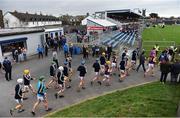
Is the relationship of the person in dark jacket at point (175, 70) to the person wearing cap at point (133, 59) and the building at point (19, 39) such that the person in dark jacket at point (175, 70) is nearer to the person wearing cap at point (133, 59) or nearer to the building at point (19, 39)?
the person wearing cap at point (133, 59)

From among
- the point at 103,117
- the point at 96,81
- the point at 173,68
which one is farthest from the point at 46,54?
the point at 103,117

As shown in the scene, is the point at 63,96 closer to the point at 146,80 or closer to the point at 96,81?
the point at 96,81

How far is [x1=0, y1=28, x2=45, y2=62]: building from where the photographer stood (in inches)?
903

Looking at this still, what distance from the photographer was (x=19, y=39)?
25047 millimetres

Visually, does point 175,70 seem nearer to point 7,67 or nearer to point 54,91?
point 54,91

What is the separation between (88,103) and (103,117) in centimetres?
213

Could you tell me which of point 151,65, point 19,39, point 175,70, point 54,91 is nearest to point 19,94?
point 54,91

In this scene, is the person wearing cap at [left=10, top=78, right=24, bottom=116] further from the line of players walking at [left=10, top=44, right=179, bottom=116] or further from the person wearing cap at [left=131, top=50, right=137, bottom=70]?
the person wearing cap at [left=131, top=50, right=137, bottom=70]

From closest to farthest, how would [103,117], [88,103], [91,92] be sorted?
[103,117] < [88,103] < [91,92]

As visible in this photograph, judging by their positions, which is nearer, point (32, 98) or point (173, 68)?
point (32, 98)

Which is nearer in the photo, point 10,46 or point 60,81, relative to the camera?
point 60,81

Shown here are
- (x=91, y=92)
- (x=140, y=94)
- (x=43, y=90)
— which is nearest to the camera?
(x=43, y=90)

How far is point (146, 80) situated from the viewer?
16453mm

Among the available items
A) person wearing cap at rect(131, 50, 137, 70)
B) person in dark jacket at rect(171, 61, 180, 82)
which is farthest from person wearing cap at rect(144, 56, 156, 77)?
person in dark jacket at rect(171, 61, 180, 82)
